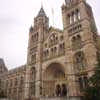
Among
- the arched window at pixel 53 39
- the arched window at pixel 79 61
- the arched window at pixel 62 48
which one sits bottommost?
the arched window at pixel 79 61

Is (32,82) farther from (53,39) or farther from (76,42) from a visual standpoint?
(76,42)

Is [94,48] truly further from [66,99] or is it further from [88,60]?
[66,99]

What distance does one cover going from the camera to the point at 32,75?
1567 inches

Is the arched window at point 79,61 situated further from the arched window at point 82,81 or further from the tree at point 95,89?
the tree at point 95,89

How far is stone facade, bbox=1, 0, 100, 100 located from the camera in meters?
28.3

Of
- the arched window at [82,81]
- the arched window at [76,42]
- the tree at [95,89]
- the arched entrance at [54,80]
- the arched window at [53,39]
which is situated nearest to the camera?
the tree at [95,89]

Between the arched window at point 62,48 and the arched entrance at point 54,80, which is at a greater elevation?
the arched window at point 62,48

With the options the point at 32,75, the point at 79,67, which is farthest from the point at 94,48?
the point at 32,75

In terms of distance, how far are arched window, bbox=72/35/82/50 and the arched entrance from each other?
586 cm

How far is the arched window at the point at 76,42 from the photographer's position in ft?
101

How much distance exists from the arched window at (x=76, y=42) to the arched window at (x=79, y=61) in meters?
1.56

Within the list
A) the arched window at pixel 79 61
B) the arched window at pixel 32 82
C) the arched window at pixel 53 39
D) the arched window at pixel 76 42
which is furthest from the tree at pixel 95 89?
the arched window at pixel 32 82

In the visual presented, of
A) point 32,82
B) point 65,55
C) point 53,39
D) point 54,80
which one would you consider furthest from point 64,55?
point 32,82

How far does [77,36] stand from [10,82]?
35615 mm
